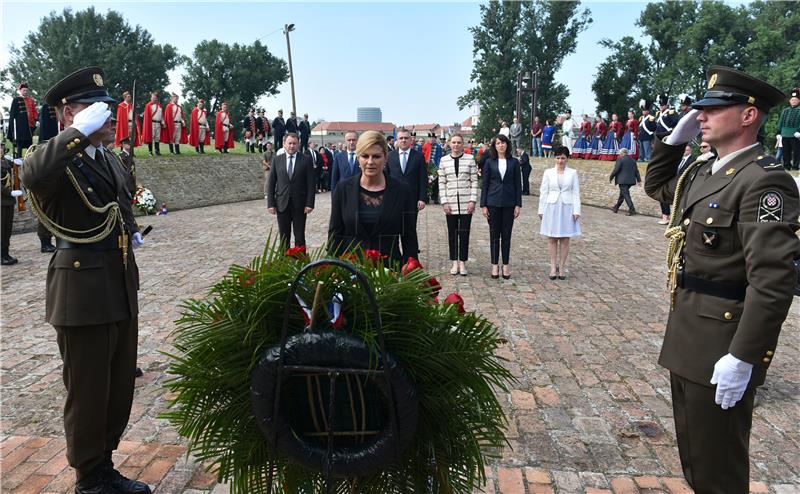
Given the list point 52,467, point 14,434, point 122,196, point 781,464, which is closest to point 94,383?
point 52,467

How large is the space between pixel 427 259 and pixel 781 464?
6668 millimetres

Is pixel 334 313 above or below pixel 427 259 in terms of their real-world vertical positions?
above

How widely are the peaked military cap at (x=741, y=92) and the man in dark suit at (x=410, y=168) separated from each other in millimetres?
5546

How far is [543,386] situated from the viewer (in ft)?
14.7

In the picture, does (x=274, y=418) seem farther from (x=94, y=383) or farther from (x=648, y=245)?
(x=648, y=245)

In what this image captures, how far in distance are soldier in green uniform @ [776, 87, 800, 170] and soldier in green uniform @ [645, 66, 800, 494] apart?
16645 mm

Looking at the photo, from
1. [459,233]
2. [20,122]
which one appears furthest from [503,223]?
[20,122]

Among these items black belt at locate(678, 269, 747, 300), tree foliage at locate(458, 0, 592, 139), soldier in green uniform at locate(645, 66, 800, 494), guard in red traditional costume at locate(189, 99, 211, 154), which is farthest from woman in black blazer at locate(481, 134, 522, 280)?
tree foliage at locate(458, 0, 592, 139)

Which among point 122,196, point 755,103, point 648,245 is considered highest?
point 755,103

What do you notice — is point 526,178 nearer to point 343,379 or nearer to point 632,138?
point 632,138

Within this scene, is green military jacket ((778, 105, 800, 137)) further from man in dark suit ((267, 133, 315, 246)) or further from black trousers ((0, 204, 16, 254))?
black trousers ((0, 204, 16, 254))

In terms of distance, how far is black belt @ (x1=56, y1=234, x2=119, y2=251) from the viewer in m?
2.92

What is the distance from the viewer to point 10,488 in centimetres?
301

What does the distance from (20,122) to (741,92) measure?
61.1 feet
